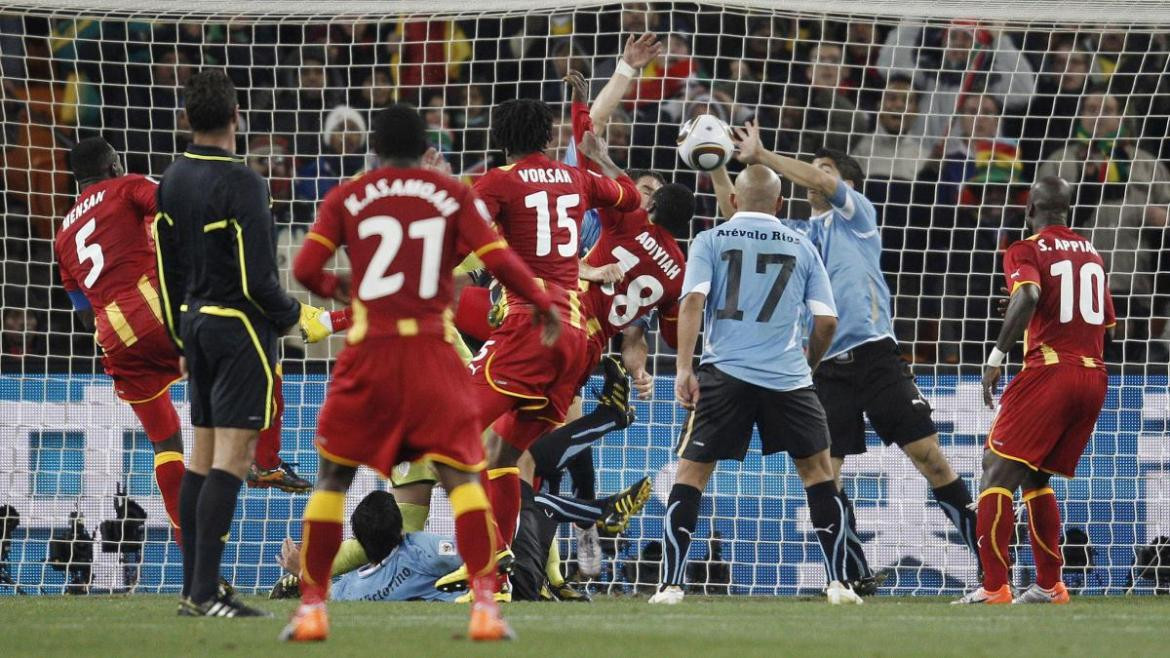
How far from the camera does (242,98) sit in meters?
12.7

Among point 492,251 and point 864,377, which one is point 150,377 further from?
point 864,377

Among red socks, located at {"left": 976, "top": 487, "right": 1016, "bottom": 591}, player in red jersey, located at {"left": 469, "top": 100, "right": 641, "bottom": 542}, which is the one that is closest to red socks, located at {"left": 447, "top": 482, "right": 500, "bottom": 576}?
player in red jersey, located at {"left": 469, "top": 100, "right": 641, "bottom": 542}

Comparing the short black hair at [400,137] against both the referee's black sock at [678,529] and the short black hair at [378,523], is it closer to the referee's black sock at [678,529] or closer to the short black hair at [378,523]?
the referee's black sock at [678,529]

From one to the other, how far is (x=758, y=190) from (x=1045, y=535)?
2.32 meters

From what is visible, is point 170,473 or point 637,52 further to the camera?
point 637,52

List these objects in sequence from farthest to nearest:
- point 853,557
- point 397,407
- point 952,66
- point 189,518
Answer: point 952,66 < point 853,557 < point 189,518 < point 397,407

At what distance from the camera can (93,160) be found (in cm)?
814

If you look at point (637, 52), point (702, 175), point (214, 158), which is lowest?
point (214, 158)

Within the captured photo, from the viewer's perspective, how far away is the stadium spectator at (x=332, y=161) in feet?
39.3

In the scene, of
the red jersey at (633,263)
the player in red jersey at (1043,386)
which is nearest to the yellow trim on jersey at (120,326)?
the red jersey at (633,263)

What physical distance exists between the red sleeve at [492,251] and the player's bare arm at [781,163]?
8.32ft

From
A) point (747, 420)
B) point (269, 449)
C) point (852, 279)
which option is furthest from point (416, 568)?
point (852, 279)

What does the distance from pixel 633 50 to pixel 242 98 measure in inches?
194

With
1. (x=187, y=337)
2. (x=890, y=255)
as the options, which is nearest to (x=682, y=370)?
(x=187, y=337)
